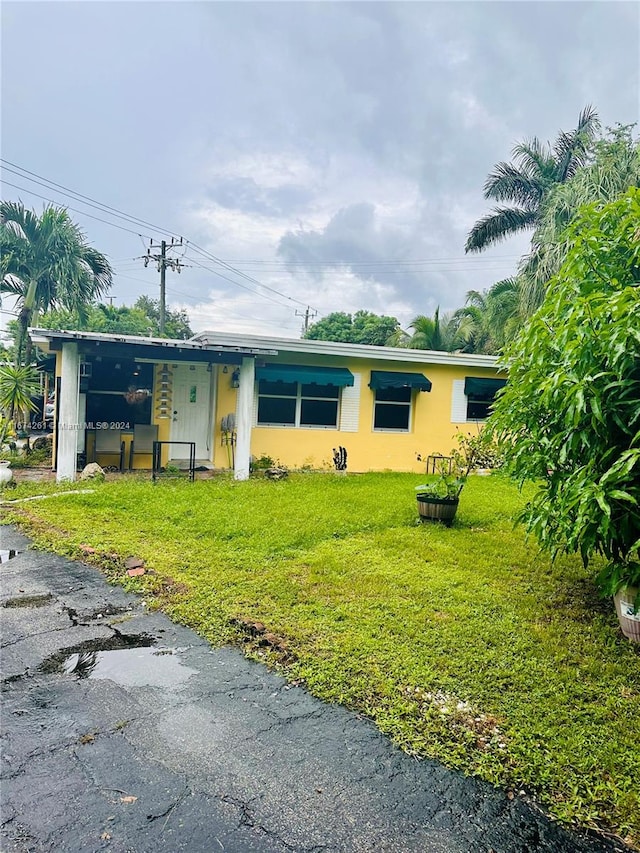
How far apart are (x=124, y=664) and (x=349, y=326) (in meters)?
38.2

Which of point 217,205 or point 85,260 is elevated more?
point 217,205

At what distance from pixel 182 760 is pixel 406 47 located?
10.9 metres

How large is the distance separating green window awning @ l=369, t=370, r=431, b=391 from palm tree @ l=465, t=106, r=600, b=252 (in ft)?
26.6

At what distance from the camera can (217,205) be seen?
66.1 feet

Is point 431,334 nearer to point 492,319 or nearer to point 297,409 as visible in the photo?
point 492,319

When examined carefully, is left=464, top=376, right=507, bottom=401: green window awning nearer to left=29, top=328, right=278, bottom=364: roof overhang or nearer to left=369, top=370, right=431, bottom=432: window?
left=369, top=370, right=431, bottom=432: window

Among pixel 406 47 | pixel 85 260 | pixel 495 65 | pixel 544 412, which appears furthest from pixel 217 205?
pixel 544 412

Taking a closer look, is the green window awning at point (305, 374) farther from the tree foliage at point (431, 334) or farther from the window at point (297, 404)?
the tree foliage at point (431, 334)

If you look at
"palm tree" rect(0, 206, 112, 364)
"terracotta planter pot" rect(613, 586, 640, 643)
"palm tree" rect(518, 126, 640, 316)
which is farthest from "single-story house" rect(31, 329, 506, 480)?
"terracotta planter pot" rect(613, 586, 640, 643)

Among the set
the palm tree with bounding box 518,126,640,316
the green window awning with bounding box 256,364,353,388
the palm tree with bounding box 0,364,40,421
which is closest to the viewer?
the palm tree with bounding box 0,364,40,421

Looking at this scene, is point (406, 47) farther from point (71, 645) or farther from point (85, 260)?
point (71, 645)

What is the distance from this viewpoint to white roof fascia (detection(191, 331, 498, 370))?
1047cm

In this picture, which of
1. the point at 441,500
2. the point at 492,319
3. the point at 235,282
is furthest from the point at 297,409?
the point at 235,282

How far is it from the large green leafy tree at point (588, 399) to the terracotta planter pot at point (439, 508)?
2.65 meters
